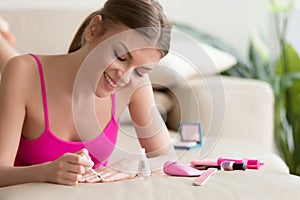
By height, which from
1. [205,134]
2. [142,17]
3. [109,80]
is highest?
[142,17]

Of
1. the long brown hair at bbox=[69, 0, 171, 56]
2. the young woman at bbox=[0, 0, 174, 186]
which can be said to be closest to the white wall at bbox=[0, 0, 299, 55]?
the young woman at bbox=[0, 0, 174, 186]

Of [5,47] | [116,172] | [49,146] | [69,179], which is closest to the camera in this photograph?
[69,179]

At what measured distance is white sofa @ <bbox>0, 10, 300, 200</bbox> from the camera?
110 centimetres

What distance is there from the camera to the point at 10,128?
1.28 metres

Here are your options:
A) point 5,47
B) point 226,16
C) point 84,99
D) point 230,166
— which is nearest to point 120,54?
point 84,99

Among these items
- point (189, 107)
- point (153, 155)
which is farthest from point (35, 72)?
point (189, 107)

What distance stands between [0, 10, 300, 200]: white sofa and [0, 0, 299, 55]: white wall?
2.34ft

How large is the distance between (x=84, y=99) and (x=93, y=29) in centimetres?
17

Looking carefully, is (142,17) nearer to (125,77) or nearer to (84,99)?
(125,77)

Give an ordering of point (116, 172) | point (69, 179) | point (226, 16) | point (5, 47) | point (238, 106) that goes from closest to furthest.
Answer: point (69, 179), point (116, 172), point (5, 47), point (238, 106), point (226, 16)

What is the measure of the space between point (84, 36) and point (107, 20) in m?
0.09

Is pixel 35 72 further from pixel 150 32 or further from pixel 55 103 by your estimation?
pixel 150 32

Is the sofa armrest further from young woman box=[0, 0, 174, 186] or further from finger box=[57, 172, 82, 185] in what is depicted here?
finger box=[57, 172, 82, 185]

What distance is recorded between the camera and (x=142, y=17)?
1232 mm
